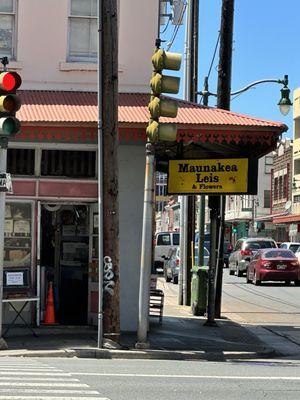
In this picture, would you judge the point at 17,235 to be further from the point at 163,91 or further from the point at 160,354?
the point at 163,91

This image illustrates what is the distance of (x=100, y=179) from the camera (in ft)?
35.3

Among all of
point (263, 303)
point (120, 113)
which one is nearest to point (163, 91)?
point (120, 113)

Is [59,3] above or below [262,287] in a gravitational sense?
above

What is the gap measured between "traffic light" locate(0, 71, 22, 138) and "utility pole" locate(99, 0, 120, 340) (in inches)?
57.8

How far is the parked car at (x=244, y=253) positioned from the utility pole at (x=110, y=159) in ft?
75.9

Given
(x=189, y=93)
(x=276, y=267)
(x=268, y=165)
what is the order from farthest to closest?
(x=268, y=165) < (x=276, y=267) < (x=189, y=93)

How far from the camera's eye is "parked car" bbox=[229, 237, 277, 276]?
33.8 metres

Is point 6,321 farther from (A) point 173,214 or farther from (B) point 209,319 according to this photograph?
(A) point 173,214

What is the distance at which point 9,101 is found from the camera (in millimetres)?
9992

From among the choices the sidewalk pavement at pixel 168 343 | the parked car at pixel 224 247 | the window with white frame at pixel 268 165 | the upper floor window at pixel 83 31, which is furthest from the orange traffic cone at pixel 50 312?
the window with white frame at pixel 268 165

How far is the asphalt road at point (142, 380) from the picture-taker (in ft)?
23.2

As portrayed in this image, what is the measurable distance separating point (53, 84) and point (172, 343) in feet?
18.2

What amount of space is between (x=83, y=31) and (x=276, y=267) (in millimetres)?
16665

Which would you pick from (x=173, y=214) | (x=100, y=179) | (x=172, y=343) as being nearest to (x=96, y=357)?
(x=172, y=343)
